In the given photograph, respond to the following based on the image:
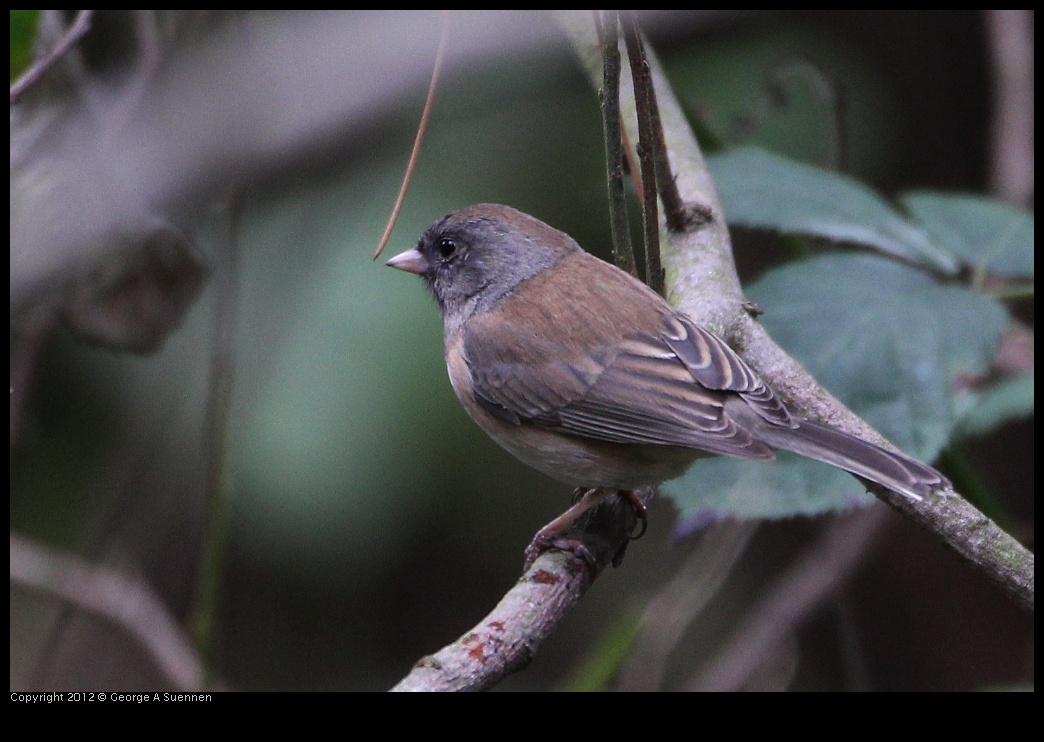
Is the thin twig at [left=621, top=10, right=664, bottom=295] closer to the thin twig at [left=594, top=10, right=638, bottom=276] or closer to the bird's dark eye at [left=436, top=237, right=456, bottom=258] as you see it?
the thin twig at [left=594, top=10, right=638, bottom=276]

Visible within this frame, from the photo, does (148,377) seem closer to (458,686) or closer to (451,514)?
(451,514)

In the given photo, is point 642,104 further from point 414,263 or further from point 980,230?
point 980,230

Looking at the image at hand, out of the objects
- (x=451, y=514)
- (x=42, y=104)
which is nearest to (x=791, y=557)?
(x=451, y=514)

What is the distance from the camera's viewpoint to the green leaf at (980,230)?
116 inches

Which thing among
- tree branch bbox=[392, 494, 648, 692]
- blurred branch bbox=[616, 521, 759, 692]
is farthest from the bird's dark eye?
blurred branch bbox=[616, 521, 759, 692]

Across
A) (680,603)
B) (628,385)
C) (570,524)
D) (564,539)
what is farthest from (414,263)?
(680,603)

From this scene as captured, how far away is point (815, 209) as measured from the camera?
293 cm

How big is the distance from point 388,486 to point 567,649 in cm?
145

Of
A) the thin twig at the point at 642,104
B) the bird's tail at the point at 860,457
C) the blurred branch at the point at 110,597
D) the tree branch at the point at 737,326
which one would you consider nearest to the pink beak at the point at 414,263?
the tree branch at the point at 737,326

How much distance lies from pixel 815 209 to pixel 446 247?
116cm

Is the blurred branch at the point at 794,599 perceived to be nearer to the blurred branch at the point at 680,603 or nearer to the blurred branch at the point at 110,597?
the blurred branch at the point at 680,603

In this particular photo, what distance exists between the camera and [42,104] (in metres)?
3.62

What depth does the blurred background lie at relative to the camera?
3838 mm

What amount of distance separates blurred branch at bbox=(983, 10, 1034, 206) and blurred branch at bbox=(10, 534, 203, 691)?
4104 millimetres
